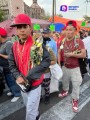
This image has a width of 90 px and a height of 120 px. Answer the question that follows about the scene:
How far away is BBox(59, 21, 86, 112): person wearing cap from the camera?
4.33 metres

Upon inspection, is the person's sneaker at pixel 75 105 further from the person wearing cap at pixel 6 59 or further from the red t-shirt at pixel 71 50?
the person wearing cap at pixel 6 59

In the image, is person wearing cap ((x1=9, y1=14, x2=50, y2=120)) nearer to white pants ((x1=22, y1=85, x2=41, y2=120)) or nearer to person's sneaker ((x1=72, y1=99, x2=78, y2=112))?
white pants ((x1=22, y1=85, x2=41, y2=120))

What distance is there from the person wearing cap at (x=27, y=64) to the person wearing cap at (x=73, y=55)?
4.98ft

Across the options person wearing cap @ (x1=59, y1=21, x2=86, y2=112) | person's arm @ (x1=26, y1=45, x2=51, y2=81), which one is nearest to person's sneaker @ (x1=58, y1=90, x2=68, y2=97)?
person wearing cap @ (x1=59, y1=21, x2=86, y2=112)

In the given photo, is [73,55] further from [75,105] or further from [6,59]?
[6,59]

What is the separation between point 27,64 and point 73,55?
1618 mm

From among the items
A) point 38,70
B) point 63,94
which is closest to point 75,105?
point 63,94

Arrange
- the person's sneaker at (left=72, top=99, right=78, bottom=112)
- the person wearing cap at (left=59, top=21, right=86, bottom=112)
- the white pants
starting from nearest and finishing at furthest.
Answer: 1. the white pants
2. the person wearing cap at (left=59, top=21, right=86, bottom=112)
3. the person's sneaker at (left=72, top=99, right=78, bottom=112)

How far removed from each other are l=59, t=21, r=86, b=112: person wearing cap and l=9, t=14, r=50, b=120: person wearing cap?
4.98ft

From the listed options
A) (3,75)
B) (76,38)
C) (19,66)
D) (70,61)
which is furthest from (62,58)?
(19,66)

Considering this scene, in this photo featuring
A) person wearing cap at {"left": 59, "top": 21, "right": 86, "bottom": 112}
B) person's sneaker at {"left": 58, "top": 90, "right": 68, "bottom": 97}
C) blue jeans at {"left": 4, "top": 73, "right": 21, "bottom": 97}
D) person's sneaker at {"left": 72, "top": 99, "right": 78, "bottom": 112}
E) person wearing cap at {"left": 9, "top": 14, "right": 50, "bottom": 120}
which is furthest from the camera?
person's sneaker at {"left": 58, "top": 90, "right": 68, "bottom": 97}

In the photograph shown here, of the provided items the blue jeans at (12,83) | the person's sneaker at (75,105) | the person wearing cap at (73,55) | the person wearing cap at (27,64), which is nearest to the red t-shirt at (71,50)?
the person wearing cap at (73,55)

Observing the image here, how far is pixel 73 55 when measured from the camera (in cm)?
432

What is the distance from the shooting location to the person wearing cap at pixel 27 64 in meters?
2.85
